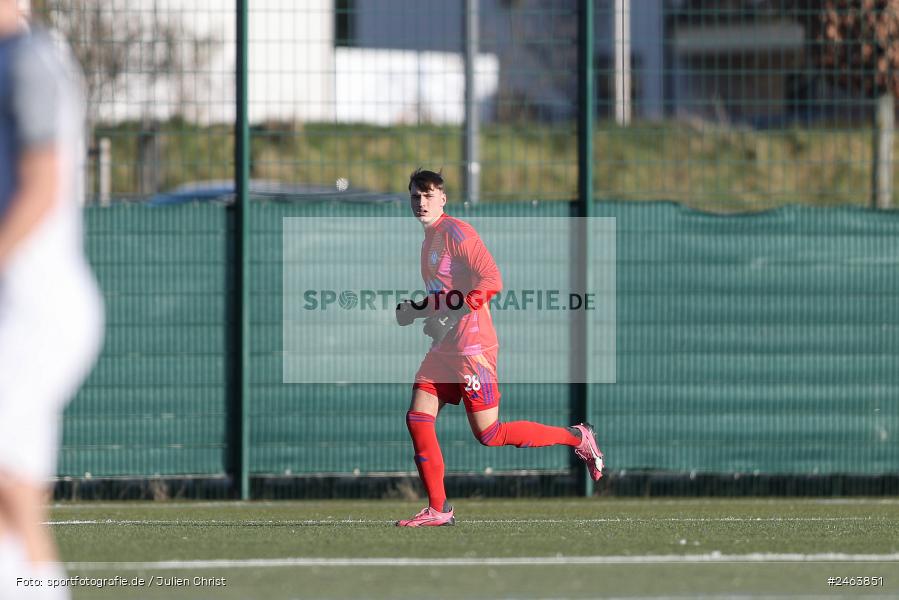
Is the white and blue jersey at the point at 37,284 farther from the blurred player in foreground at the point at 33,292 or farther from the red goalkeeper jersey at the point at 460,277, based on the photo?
the red goalkeeper jersey at the point at 460,277

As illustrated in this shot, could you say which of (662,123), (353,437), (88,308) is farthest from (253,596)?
(662,123)

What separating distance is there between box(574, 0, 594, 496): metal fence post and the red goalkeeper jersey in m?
3.19

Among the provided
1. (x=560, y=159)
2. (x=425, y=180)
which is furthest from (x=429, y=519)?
(x=560, y=159)

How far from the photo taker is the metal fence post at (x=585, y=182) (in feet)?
37.2

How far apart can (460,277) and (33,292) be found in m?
4.33

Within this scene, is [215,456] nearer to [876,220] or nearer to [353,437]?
[353,437]

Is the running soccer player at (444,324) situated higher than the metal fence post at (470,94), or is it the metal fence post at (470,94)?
the metal fence post at (470,94)

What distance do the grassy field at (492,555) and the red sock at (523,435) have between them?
0.44m

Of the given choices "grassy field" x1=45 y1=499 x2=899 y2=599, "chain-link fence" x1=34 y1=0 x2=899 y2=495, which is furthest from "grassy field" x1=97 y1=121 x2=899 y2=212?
"grassy field" x1=45 y1=499 x2=899 y2=599

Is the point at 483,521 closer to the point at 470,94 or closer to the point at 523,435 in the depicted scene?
the point at 523,435

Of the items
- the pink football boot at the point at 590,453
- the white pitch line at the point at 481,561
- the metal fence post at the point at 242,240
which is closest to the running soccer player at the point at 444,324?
the pink football boot at the point at 590,453

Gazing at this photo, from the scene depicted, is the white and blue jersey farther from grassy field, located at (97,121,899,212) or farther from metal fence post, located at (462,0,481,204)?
grassy field, located at (97,121,899,212)

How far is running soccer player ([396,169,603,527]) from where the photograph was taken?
26.8 ft

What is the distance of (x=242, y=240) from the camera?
Result: 1120 centimetres
